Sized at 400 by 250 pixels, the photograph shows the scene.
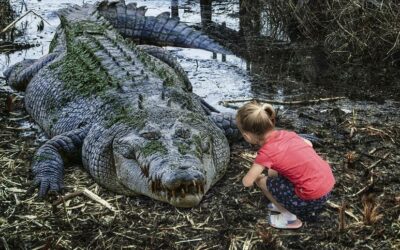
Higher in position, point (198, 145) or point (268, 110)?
point (268, 110)

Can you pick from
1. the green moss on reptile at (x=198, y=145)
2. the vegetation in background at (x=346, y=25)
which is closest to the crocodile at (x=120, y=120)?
the green moss on reptile at (x=198, y=145)

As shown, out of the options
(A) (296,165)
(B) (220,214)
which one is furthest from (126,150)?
(A) (296,165)

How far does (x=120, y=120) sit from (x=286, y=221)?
1.51m

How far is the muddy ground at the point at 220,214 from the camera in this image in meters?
3.29

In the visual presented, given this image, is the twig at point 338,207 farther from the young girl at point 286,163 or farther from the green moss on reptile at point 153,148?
the green moss on reptile at point 153,148

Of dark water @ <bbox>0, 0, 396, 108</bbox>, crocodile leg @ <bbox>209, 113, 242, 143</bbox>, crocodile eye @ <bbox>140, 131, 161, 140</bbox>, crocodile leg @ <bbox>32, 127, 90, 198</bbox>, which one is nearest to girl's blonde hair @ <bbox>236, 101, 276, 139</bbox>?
crocodile eye @ <bbox>140, 131, 161, 140</bbox>

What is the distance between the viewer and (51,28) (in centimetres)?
847

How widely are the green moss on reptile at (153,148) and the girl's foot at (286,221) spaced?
0.81 m

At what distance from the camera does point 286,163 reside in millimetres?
3209

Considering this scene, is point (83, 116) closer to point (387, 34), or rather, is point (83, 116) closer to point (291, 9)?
point (387, 34)

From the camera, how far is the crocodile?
350 cm

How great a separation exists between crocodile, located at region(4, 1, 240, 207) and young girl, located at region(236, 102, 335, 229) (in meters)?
0.38

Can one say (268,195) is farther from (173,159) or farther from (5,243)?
(5,243)

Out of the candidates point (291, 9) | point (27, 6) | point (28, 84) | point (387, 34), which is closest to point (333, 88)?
point (387, 34)
